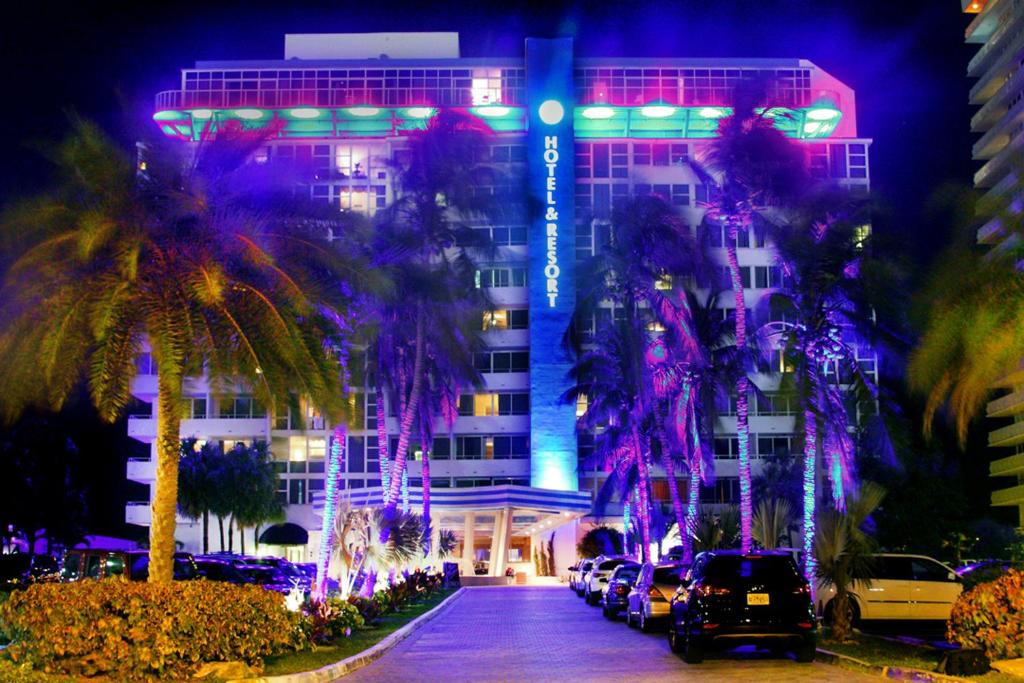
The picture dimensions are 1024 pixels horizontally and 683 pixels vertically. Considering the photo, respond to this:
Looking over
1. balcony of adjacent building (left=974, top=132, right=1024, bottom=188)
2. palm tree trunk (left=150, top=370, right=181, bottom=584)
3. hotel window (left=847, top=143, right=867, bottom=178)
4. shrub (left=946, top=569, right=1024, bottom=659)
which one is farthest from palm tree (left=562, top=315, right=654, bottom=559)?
hotel window (left=847, top=143, right=867, bottom=178)

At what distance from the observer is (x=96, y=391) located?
18562 millimetres

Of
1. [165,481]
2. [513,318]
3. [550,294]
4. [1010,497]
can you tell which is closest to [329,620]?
[165,481]

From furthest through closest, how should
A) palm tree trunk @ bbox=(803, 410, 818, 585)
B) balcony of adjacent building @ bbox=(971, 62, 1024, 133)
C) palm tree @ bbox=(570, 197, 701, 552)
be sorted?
balcony of adjacent building @ bbox=(971, 62, 1024, 133) → palm tree @ bbox=(570, 197, 701, 552) → palm tree trunk @ bbox=(803, 410, 818, 585)

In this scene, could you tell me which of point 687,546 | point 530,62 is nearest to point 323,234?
point 687,546

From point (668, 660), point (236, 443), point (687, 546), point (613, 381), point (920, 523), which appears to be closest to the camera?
point (668, 660)

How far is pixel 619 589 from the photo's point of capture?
31.4 m

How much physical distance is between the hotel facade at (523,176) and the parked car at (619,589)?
44.9 metres

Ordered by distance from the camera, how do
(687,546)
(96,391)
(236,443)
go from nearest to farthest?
(96,391) → (687,546) → (236,443)

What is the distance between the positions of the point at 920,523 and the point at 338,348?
39492 mm

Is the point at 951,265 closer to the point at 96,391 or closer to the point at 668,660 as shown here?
the point at 668,660

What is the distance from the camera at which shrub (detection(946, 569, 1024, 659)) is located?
1564 cm

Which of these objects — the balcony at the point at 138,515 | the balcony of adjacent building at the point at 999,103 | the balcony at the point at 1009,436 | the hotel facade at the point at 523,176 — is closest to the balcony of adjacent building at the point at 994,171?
the balcony of adjacent building at the point at 999,103

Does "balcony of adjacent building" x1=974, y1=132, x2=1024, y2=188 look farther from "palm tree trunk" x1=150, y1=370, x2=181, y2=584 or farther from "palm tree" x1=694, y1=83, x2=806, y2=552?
"palm tree trunk" x1=150, y1=370, x2=181, y2=584

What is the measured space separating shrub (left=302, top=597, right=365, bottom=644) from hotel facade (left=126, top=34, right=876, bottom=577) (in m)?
54.2
